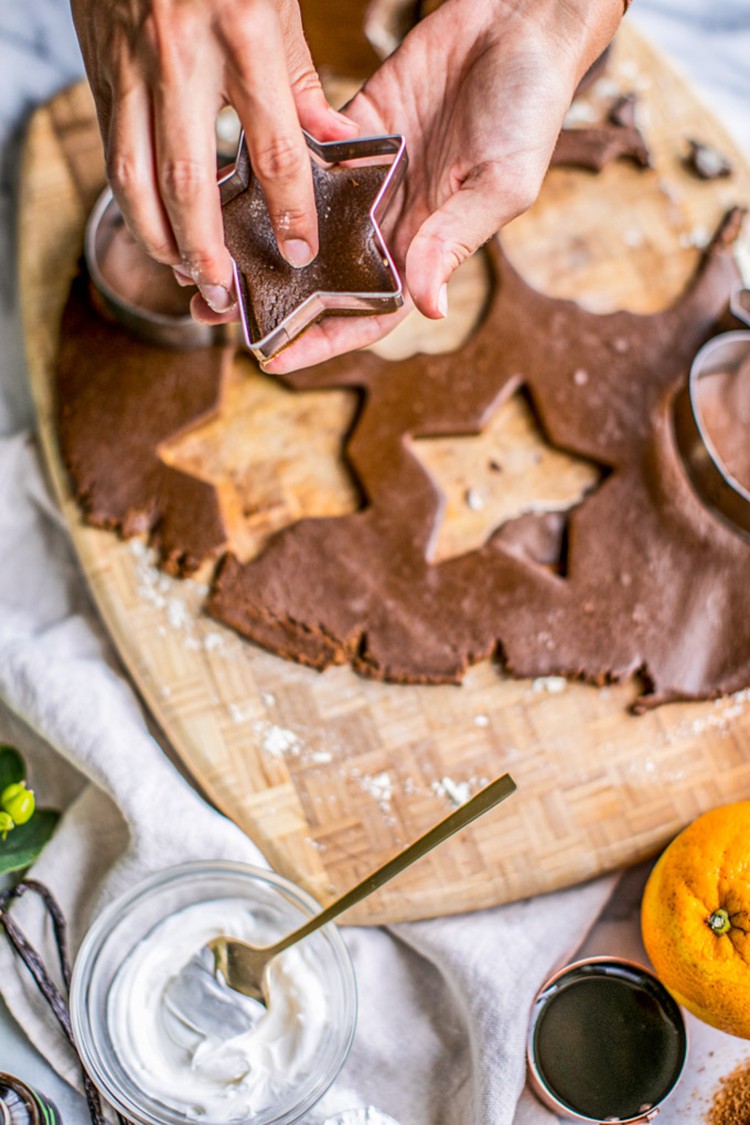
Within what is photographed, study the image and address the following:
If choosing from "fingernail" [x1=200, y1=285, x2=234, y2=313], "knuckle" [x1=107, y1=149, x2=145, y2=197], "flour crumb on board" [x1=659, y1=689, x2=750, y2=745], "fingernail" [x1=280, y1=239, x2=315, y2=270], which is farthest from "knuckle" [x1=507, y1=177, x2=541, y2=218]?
"flour crumb on board" [x1=659, y1=689, x2=750, y2=745]

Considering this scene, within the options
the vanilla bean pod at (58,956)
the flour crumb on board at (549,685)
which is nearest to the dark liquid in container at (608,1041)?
the flour crumb on board at (549,685)

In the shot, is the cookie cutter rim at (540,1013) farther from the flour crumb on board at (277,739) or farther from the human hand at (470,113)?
the human hand at (470,113)

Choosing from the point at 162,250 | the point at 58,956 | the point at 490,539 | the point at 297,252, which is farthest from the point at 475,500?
the point at 58,956

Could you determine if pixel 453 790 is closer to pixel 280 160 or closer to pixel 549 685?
pixel 549 685

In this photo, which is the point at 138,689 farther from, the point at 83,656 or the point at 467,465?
the point at 467,465

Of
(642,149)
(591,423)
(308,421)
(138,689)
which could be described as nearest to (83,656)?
(138,689)

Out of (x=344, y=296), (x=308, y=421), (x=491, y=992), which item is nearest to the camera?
(x=344, y=296)

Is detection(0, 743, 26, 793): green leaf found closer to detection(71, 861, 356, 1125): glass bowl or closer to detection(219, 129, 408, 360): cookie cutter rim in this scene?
detection(71, 861, 356, 1125): glass bowl
